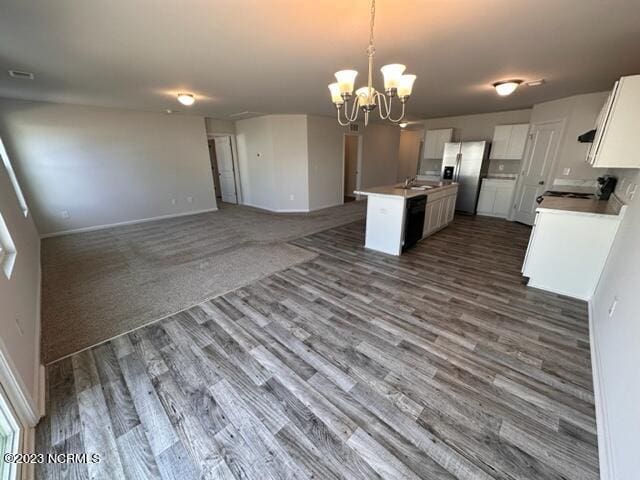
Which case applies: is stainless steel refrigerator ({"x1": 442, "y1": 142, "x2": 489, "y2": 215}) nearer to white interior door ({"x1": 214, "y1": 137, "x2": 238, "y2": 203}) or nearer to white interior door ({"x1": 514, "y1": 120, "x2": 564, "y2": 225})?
white interior door ({"x1": 514, "y1": 120, "x2": 564, "y2": 225})

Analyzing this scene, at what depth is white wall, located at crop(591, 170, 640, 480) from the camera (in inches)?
45.2

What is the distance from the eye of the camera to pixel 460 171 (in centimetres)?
643

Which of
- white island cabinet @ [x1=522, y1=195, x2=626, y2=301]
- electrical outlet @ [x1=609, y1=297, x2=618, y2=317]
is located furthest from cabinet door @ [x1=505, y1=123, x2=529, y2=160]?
electrical outlet @ [x1=609, y1=297, x2=618, y2=317]

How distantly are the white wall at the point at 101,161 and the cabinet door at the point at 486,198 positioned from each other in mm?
7060

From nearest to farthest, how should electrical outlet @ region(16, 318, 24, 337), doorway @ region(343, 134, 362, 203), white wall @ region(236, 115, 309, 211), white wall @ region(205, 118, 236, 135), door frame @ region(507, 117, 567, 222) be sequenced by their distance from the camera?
electrical outlet @ region(16, 318, 24, 337) < door frame @ region(507, 117, 567, 222) < white wall @ region(236, 115, 309, 211) < white wall @ region(205, 118, 236, 135) < doorway @ region(343, 134, 362, 203)

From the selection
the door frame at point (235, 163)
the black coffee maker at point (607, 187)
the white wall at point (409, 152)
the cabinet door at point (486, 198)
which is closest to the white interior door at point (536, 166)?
the cabinet door at point (486, 198)

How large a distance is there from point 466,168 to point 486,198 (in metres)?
0.88

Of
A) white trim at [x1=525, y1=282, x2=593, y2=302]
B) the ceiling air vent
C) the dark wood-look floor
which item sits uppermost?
the ceiling air vent

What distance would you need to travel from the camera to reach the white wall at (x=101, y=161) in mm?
4516

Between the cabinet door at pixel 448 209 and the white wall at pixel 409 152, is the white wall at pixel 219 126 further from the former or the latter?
the white wall at pixel 409 152

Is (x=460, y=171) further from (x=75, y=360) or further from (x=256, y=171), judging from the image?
(x=75, y=360)

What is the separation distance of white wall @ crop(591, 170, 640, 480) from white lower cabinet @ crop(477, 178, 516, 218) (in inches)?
148

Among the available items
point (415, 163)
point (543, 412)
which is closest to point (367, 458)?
point (543, 412)

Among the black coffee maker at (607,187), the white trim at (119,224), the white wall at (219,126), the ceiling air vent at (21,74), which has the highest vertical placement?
the ceiling air vent at (21,74)
